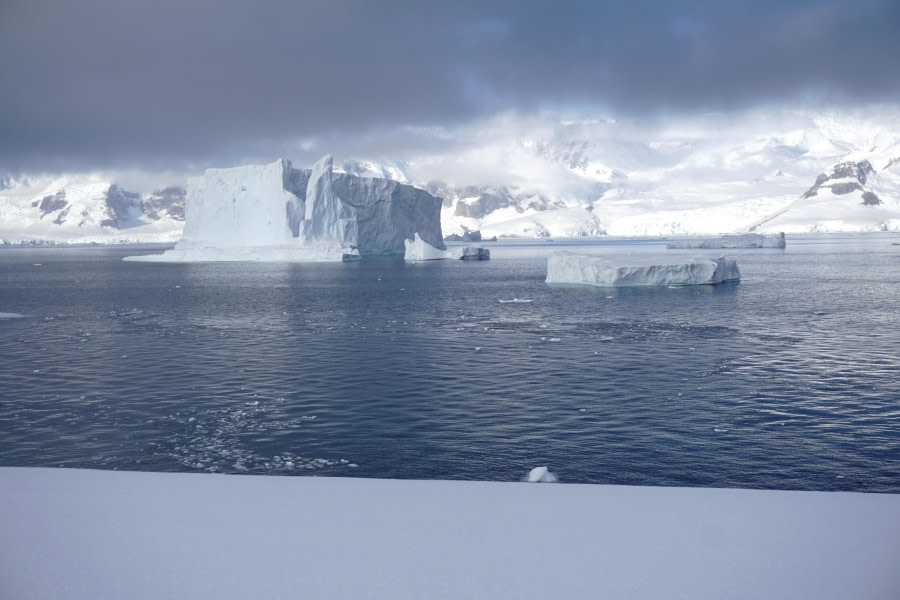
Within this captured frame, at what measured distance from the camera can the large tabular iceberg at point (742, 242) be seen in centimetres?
8681

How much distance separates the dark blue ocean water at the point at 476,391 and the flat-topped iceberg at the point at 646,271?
6484 mm

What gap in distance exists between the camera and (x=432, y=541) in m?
4.68

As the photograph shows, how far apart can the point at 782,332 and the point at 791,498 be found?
17.2 meters

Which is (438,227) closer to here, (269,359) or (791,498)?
(269,359)

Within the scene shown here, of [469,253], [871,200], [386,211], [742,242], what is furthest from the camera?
[871,200]

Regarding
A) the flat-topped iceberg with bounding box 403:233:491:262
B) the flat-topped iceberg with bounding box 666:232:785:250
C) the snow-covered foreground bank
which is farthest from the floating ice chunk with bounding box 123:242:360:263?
the snow-covered foreground bank

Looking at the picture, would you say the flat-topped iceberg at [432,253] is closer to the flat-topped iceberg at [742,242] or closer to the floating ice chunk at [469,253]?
the floating ice chunk at [469,253]

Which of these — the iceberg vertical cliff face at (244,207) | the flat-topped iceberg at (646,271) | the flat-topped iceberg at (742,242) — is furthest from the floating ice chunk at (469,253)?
the flat-topped iceberg at (646,271)

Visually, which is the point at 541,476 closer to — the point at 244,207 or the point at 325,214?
the point at 325,214

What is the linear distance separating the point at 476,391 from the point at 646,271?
23987mm

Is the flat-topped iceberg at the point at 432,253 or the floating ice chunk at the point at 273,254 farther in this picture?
the flat-topped iceberg at the point at 432,253

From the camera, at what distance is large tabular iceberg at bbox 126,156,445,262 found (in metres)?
67.6

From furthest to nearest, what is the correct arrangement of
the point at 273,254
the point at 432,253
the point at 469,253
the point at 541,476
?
the point at 469,253 → the point at 432,253 → the point at 273,254 → the point at 541,476

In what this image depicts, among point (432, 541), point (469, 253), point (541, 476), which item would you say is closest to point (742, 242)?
point (469, 253)
